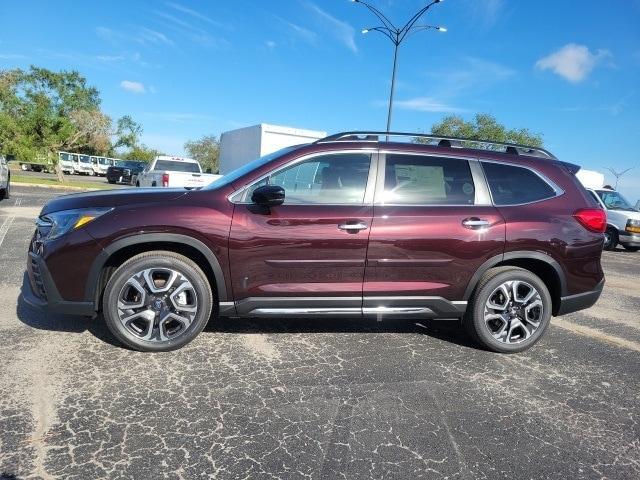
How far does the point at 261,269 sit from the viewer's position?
358cm

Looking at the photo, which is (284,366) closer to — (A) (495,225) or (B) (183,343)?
(B) (183,343)

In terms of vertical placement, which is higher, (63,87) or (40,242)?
(63,87)

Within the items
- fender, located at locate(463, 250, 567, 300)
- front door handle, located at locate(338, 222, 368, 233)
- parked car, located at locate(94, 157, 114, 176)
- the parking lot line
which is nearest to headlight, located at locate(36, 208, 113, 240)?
front door handle, located at locate(338, 222, 368, 233)

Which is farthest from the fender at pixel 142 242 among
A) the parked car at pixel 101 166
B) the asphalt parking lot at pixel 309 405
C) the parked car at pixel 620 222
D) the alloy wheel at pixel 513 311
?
the parked car at pixel 101 166

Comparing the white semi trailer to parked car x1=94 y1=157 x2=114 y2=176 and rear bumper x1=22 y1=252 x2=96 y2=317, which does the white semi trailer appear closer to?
rear bumper x1=22 y1=252 x2=96 y2=317

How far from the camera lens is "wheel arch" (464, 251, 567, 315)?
155 inches

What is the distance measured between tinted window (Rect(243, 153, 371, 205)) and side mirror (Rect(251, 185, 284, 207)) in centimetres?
15

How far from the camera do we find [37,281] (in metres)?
3.51

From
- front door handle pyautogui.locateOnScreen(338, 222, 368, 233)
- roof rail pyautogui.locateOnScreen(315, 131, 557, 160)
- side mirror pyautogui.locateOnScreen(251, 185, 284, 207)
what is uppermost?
roof rail pyautogui.locateOnScreen(315, 131, 557, 160)

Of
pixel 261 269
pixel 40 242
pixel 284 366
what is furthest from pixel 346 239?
pixel 40 242

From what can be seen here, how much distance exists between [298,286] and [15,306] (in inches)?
115

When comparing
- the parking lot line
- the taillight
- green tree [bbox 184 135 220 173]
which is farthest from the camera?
green tree [bbox 184 135 220 173]

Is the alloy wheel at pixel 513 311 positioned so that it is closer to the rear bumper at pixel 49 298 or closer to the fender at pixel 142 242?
the fender at pixel 142 242

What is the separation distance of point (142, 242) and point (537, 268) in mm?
3401
